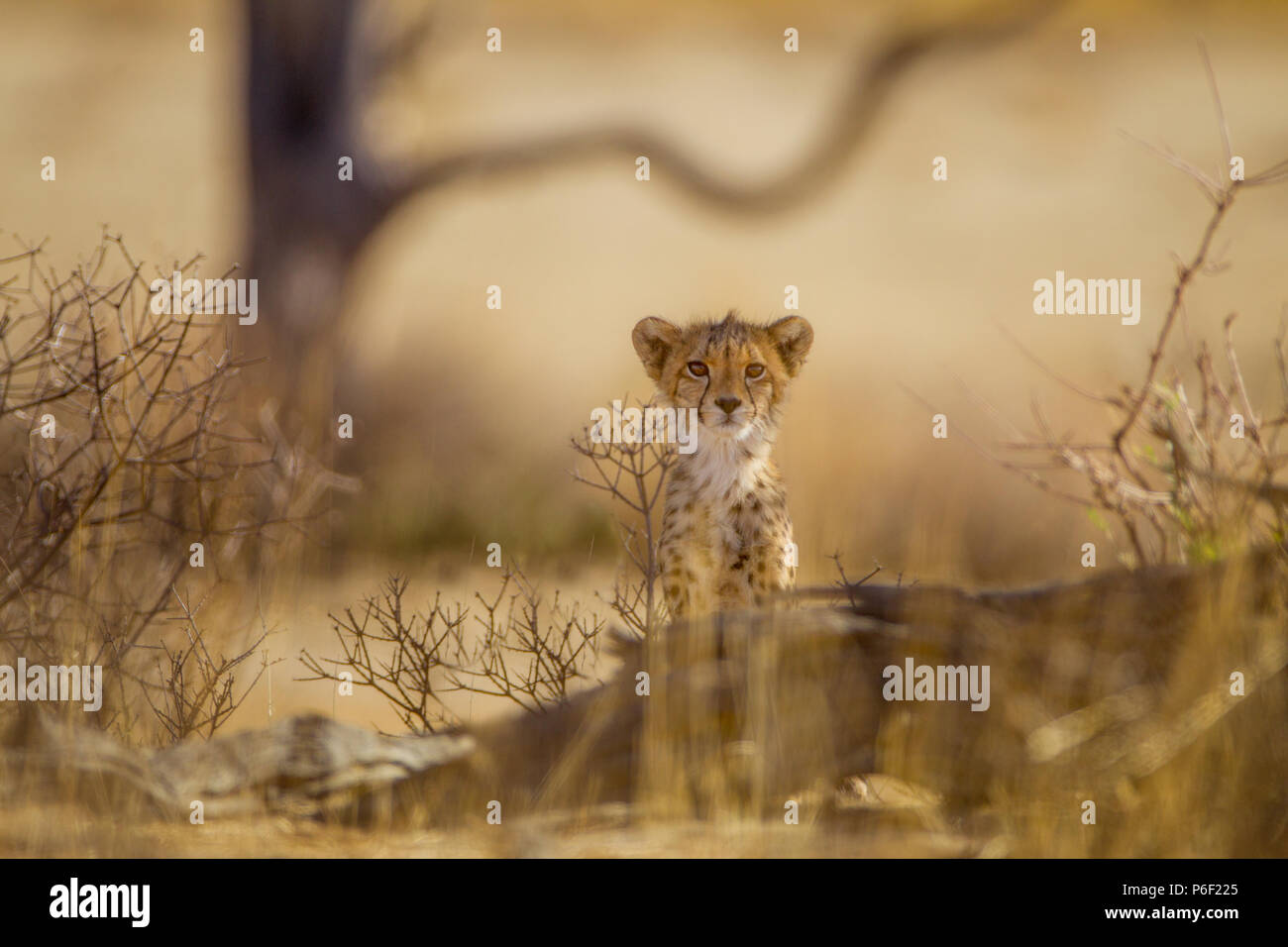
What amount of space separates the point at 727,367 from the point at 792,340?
1.22 feet

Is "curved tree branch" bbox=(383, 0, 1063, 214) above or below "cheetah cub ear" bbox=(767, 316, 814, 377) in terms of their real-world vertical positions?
above

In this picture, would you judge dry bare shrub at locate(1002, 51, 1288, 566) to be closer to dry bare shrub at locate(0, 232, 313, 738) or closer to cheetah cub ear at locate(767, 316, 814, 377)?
cheetah cub ear at locate(767, 316, 814, 377)

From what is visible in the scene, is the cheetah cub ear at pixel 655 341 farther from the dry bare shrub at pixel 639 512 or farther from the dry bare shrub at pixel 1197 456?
the dry bare shrub at pixel 1197 456

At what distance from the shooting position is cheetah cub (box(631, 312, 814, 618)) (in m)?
5.00

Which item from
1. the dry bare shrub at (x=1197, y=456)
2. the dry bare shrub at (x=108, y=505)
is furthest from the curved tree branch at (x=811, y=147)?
the dry bare shrub at (x=1197, y=456)

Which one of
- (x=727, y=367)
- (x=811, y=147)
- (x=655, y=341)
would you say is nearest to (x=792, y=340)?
(x=727, y=367)

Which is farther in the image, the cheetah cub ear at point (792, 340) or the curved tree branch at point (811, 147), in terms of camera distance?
the curved tree branch at point (811, 147)

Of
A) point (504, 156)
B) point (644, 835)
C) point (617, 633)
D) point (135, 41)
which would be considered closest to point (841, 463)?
Answer: point (504, 156)

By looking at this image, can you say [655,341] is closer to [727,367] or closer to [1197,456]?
[727,367]

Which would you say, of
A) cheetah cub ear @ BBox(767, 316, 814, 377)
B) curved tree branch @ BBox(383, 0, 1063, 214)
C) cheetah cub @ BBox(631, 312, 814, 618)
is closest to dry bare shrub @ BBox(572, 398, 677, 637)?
cheetah cub @ BBox(631, 312, 814, 618)

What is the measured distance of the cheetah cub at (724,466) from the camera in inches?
197

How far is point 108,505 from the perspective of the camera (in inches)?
204

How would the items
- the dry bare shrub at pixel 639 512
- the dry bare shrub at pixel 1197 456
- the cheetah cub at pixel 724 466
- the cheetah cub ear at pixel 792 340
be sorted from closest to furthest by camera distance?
the dry bare shrub at pixel 1197 456, the dry bare shrub at pixel 639 512, the cheetah cub at pixel 724 466, the cheetah cub ear at pixel 792 340

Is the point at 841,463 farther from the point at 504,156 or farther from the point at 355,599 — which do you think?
the point at 504,156
